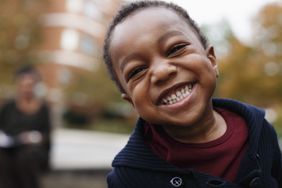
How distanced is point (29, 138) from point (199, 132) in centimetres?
330

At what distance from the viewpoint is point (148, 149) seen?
1592 mm

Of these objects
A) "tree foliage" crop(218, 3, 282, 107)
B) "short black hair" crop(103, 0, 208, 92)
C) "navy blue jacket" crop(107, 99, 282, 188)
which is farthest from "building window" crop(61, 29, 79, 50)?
"navy blue jacket" crop(107, 99, 282, 188)

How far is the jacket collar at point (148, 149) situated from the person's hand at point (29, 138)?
3.10 metres

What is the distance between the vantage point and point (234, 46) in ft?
69.4

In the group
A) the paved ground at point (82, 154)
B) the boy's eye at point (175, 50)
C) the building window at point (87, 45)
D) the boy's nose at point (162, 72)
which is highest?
the building window at point (87, 45)

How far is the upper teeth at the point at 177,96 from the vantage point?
1.47 meters

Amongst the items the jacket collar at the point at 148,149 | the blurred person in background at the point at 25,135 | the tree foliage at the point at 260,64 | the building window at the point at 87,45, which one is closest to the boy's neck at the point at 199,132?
the jacket collar at the point at 148,149

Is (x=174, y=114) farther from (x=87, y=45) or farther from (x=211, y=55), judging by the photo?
(x=87, y=45)

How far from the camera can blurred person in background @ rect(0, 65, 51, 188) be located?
15.1 ft

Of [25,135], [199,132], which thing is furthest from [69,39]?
[199,132]

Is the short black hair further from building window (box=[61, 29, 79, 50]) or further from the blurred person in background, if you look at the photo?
building window (box=[61, 29, 79, 50])

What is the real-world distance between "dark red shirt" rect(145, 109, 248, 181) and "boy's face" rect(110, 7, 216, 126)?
115 millimetres

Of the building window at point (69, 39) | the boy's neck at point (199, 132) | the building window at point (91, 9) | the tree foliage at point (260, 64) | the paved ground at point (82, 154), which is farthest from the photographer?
the building window at point (91, 9)

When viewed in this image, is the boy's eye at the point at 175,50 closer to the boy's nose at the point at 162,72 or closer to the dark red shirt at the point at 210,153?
the boy's nose at the point at 162,72
